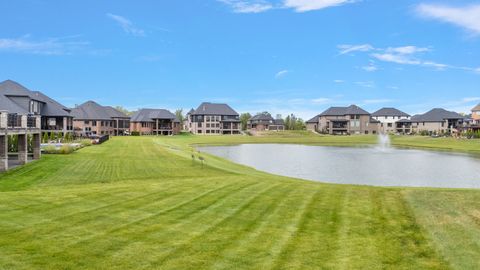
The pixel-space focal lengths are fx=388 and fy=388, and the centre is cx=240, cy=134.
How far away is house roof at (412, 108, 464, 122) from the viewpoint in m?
145

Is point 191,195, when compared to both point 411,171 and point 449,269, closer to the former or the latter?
point 449,269

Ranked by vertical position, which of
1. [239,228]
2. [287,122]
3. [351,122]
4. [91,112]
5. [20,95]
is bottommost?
[239,228]

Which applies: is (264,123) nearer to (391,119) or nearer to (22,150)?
(391,119)

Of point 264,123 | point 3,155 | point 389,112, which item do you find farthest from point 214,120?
point 3,155

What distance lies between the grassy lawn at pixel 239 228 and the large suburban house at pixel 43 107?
4195 centimetres

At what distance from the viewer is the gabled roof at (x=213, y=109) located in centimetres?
15175

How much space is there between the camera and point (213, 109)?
153250mm

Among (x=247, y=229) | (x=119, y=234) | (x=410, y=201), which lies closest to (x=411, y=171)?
(x=410, y=201)

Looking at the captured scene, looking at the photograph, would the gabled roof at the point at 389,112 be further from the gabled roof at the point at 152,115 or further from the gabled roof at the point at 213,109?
the gabled roof at the point at 152,115

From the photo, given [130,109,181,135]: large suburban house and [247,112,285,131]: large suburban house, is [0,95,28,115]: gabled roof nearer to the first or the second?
[130,109,181,135]: large suburban house

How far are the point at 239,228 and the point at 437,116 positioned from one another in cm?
15555

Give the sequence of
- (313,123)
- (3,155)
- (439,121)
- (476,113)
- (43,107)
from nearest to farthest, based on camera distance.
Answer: (3,155), (43,107), (476,113), (439,121), (313,123)

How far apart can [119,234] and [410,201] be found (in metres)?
12.8

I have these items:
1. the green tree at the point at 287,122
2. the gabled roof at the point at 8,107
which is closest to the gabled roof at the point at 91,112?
the gabled roof at the point at 8,107
